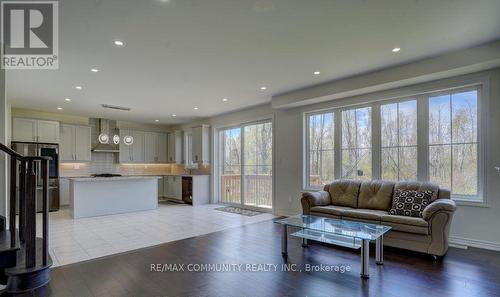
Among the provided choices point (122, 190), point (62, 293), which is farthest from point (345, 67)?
point (122, 190)

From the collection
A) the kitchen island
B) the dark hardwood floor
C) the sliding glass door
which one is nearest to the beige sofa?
the dark hardwood floor

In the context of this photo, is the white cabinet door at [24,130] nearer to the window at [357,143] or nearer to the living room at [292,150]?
the living room at [292,150]

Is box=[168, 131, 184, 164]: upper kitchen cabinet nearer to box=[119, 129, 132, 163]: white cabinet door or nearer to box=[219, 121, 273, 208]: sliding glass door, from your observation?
box=[119, 129, 132, 163]: white cabinet door

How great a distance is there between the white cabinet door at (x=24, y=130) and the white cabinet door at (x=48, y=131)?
0.11 metres

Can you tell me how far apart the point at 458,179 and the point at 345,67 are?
98.8 inches

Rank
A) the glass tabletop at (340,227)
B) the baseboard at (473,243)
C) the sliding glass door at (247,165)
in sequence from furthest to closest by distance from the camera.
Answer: the sliding glass door at (247,165)
the baseboard at (473,243)
the glass tabletop at (340,227)

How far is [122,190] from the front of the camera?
6.95 meters

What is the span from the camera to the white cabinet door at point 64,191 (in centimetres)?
792

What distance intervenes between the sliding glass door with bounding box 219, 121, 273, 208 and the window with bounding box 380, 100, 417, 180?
285cm

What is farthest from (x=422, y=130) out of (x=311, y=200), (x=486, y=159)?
(x=311, y=200)

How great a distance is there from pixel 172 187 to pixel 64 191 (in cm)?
315

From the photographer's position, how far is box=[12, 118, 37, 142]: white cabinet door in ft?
23.4

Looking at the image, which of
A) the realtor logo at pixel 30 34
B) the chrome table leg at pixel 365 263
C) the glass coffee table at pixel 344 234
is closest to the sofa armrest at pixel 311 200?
the glass coffee table at pixel 344 234

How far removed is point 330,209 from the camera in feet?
14.8
